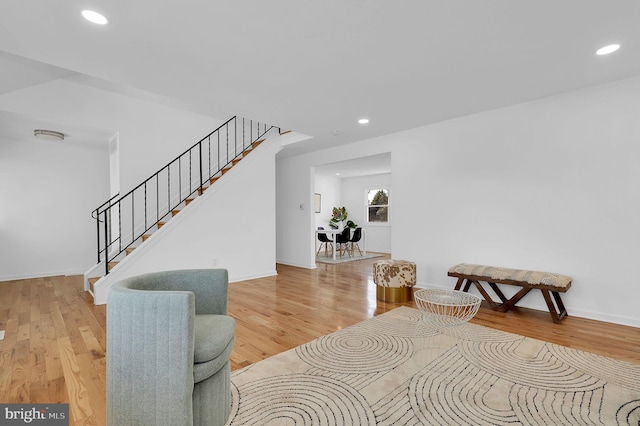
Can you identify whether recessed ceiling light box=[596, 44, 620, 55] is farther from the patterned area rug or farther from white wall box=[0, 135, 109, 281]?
white wall box=[0, 135, 109, 281]

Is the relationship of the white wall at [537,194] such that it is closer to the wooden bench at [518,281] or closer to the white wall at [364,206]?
the wooden bench at [518,281]

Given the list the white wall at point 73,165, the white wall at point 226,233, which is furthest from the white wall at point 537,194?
the white wall at point 73,165

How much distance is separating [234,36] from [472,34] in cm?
184

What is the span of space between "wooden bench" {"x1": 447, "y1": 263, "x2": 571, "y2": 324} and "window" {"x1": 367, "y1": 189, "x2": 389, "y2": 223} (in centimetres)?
594

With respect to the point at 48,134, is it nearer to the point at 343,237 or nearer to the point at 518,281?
the point at 343,237

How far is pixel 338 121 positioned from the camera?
4.54 metres

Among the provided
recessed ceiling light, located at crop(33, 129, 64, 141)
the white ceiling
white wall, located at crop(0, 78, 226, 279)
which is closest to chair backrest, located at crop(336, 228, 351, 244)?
white wall, located at crop(0, 78, 226, 279)

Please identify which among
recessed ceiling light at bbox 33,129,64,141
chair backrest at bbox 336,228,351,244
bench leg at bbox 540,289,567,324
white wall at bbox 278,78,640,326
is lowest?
bench leg at bbox 540,289,567,324

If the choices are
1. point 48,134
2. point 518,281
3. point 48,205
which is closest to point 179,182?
point 48,134

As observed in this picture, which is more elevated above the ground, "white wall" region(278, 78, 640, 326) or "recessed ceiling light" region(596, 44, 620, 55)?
"recessed ceiling light" region(596, 44, 620, 55)

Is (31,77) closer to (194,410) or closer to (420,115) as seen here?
(194,410)

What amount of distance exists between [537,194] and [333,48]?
3.00 meters

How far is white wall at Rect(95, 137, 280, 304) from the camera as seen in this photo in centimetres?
457

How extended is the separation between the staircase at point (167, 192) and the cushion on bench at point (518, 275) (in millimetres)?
4160
